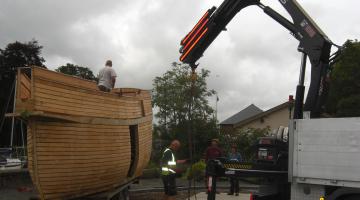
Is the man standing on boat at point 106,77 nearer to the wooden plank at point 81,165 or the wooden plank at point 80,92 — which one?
the wooden plank at point 80,92

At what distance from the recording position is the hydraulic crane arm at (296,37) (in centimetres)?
674

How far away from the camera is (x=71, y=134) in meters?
8.59

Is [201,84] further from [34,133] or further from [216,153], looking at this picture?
[34,133]

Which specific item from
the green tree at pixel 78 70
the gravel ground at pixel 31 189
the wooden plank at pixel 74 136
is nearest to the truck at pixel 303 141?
the wooden plank at pixel 74 136

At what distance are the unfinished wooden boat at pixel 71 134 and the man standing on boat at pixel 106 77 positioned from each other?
0.45m

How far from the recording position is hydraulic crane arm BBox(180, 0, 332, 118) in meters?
6.74

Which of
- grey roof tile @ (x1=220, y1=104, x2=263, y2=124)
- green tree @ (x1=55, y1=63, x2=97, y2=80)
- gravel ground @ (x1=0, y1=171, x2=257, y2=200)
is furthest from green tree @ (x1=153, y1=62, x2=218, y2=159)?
grey roof tile @ (x1=220, y1=104, x2=263, y2=124)

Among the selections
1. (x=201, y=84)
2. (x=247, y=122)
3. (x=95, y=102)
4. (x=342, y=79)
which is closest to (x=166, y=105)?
(x=201, y=84)

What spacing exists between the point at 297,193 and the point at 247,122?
1147 inches

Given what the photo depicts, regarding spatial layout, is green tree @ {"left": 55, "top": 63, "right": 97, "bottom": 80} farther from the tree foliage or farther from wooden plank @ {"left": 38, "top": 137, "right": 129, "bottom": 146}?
wooden plank @ {"left": 38, "top": 137, "right": 129, "bottom": 146}

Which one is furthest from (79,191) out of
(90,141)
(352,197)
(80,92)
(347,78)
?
(347,78)

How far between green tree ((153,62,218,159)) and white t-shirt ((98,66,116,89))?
1301 centimetres

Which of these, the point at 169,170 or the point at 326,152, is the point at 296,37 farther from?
the point at 169,170

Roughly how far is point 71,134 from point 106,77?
88.7 inches
